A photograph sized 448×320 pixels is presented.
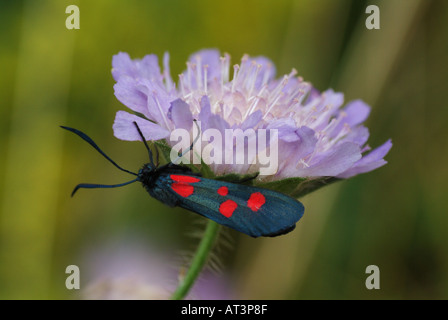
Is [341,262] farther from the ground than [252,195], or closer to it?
closer to it

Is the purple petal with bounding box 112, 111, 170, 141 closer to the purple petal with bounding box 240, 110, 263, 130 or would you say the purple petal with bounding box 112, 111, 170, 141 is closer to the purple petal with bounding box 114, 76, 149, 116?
the purple petal with bounding box 114, 76, 149, 116

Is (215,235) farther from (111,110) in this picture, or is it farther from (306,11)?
(306,11)

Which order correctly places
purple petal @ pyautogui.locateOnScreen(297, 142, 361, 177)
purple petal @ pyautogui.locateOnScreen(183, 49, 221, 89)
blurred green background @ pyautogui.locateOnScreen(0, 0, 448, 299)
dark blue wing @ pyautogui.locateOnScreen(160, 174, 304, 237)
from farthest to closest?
1. blurred green background @ pyautogui.locateOnScreen(0, 0, 448, 299)
2. purple petal @ pyautogui.locateOnScreen(183, 49, 221, 89)
3. purple petal @ pyautogui.locateOnScreen(297, 142, 361, 177)
4. dark blue wing @ pyautogui.locateOnScreen(160, 174, 304, 237)

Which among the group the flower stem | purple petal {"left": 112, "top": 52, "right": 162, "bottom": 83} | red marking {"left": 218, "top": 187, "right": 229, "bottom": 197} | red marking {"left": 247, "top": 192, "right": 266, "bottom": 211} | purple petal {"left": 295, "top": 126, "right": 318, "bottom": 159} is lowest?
the flower stem

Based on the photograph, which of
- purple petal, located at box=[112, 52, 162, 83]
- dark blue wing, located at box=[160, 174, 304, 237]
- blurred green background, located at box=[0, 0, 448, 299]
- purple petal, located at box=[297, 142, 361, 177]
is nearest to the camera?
dark blue wing, located at box=[160, 174, 304, 237]

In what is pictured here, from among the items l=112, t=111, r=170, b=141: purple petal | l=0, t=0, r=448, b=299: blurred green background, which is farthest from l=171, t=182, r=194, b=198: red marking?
l=0, t=0, r=448, b=299: blurred green background

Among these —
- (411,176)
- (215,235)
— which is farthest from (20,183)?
(411,176)

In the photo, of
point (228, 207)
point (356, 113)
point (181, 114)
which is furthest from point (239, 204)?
point (356, 113)
